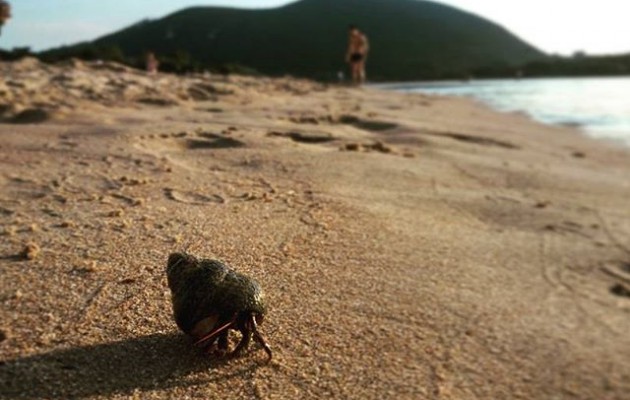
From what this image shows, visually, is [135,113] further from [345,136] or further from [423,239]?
[423,239]

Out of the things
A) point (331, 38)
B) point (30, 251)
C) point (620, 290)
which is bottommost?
point (620, 290)

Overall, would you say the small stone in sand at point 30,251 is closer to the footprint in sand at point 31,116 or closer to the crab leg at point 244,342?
the crab leg at point 244,342

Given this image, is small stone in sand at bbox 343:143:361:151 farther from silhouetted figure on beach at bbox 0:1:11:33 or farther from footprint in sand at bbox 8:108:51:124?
silhouetted figure on beach at bbox 0:1:11:33

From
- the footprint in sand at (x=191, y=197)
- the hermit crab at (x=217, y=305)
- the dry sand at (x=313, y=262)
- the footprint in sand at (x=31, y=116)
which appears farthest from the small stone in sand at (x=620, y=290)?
the footprint in sand at (x=31, y=116)

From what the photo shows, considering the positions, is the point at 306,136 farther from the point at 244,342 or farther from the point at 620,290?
the point at 244,342

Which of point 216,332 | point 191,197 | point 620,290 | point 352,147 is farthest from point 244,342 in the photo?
point 352,147
